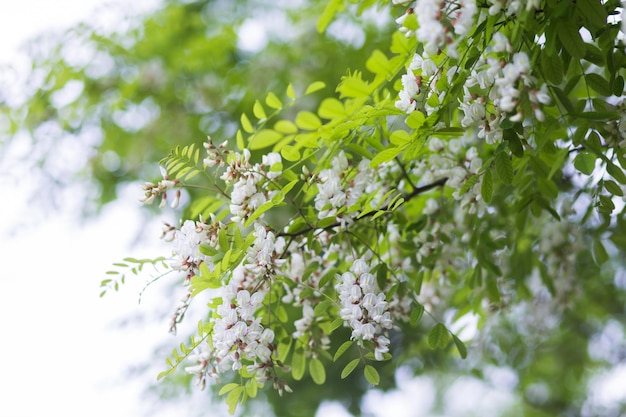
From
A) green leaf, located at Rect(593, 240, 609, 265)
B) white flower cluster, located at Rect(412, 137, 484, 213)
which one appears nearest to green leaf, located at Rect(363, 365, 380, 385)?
white flower cluster, located at Rect(412, 137, 484, 213)

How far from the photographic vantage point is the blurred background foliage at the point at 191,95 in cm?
321

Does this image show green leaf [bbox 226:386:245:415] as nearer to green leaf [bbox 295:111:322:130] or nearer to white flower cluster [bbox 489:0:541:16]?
green leaf [bbox 295:111:322:130]

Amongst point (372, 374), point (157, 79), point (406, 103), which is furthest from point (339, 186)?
point (157, 79)

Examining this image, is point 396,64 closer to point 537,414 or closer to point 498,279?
point 498,279

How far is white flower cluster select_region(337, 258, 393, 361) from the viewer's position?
1.17 m

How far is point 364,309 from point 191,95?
98.7 inches

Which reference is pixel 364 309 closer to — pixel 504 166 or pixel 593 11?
pixel 504 166

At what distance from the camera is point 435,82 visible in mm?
1116

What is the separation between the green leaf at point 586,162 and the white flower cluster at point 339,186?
1.25ft

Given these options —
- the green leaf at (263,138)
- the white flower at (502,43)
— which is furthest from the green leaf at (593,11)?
the green leaf at (263,138)

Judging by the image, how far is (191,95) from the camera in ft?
11.4

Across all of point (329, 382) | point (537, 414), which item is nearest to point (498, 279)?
point (329, 382)

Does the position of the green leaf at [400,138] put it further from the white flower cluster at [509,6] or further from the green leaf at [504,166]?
the white flower cluster at [509,6]

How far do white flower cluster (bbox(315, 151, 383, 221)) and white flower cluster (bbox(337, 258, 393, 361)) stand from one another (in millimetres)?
135
